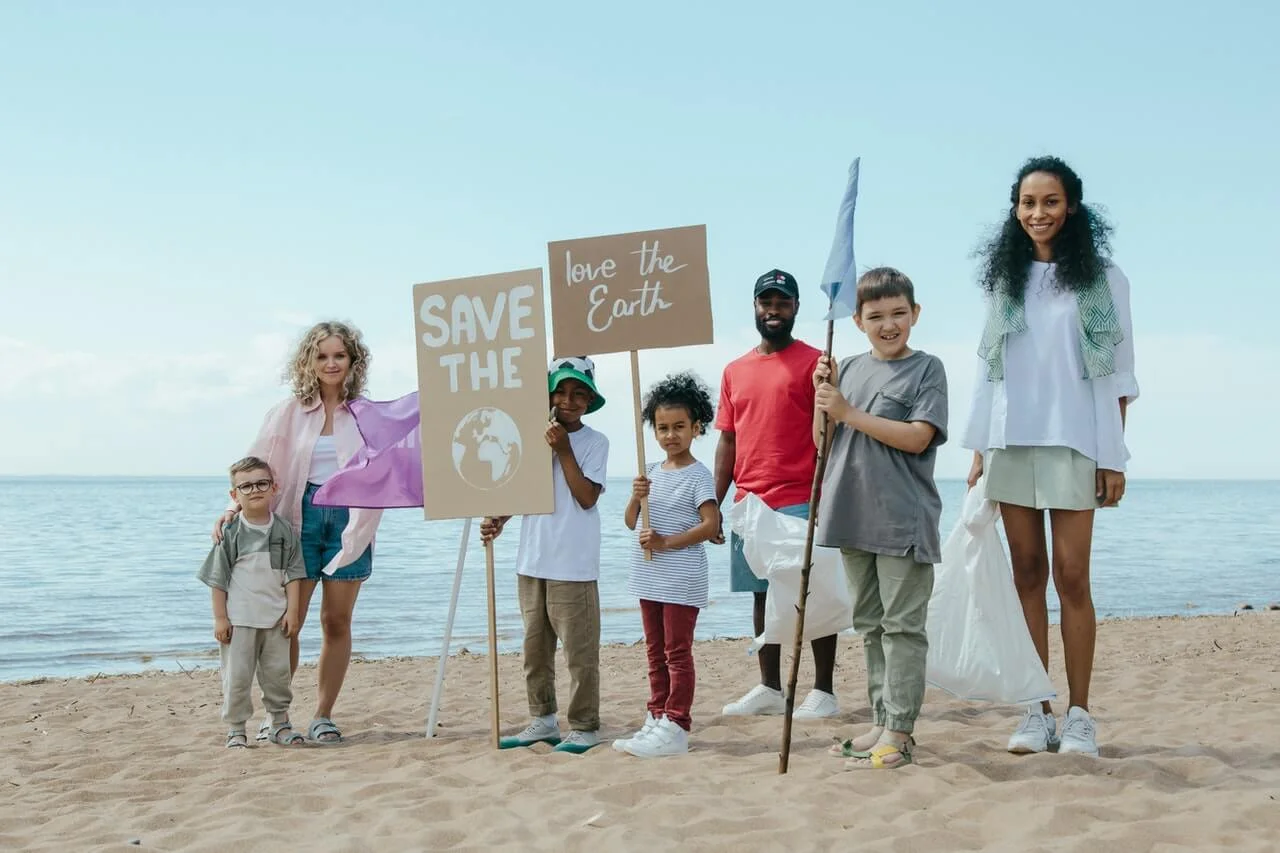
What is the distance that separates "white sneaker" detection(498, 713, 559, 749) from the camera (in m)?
4.83

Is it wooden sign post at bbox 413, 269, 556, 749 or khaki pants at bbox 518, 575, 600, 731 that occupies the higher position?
wooden sign post at bbox 413, 269, 556, 749

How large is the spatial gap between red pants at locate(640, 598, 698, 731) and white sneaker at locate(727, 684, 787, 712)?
3.14ft

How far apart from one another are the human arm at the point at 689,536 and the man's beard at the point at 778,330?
3.34 ft

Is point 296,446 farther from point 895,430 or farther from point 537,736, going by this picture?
point 895,430

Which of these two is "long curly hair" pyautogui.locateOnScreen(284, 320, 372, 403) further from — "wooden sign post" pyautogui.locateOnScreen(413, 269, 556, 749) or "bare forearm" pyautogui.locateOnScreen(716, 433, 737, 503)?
"bare forearm" pyautogui.locateOnScreen(716, 433, 737, 503)

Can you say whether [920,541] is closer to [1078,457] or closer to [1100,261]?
[1078,457]

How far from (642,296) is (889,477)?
130 cm

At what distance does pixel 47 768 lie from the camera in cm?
485

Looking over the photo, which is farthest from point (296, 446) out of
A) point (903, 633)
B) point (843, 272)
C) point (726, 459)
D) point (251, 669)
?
point (903, 633)

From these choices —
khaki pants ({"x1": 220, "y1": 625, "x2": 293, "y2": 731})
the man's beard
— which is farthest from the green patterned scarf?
khaki pants ({"x1": 220, "y1": 625, "x2": 293, "y2": 731})

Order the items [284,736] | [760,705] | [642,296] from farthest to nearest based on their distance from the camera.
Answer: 1. [760,705]
2. [284,736]
3. [642,296]

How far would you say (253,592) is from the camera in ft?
16.2

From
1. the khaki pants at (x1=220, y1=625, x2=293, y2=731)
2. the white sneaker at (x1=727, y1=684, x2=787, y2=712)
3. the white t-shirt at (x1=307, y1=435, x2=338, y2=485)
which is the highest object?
the white t-shirt at (x1=307, y1=435, x2=338, y2=485)

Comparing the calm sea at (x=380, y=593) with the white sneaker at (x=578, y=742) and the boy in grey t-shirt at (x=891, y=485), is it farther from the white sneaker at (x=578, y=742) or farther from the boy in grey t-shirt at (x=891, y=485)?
the boy in grey t-shirt at (x=891, y=485)
